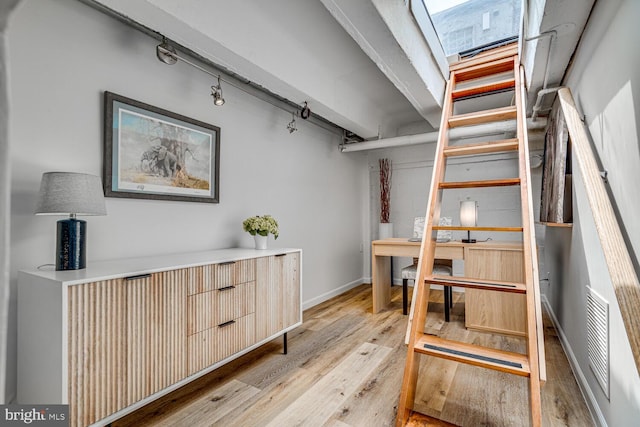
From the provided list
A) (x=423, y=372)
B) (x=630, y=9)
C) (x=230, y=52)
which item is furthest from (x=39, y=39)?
(x=423, y=372)

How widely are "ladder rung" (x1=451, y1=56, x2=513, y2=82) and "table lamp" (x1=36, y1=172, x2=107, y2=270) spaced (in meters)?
3.00

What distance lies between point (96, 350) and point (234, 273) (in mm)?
862

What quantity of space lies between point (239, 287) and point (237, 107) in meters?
1.68

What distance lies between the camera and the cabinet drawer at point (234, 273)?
2.05 meters

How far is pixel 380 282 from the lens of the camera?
3.76 m

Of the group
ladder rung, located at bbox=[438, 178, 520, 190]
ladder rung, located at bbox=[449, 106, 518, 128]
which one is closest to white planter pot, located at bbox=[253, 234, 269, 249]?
ladder rung, located at bbox=[438, 178, 520, 190]

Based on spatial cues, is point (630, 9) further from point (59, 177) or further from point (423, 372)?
point (59, 177)

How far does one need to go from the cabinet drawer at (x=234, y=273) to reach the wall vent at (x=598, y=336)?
2.03 metres

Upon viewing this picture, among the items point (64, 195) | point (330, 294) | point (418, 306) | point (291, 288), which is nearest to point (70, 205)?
point (64, 195)

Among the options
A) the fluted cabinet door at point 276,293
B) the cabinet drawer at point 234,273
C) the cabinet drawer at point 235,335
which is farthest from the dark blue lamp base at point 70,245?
the fluted cabinet door at point 276,293

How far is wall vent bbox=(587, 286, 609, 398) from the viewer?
60.5 inches

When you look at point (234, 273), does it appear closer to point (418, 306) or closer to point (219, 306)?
point (219, 306)

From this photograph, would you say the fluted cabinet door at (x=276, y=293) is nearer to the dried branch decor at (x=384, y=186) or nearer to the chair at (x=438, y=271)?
the chair at (x=438, y=271)

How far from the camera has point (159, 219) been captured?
228 centimetres
